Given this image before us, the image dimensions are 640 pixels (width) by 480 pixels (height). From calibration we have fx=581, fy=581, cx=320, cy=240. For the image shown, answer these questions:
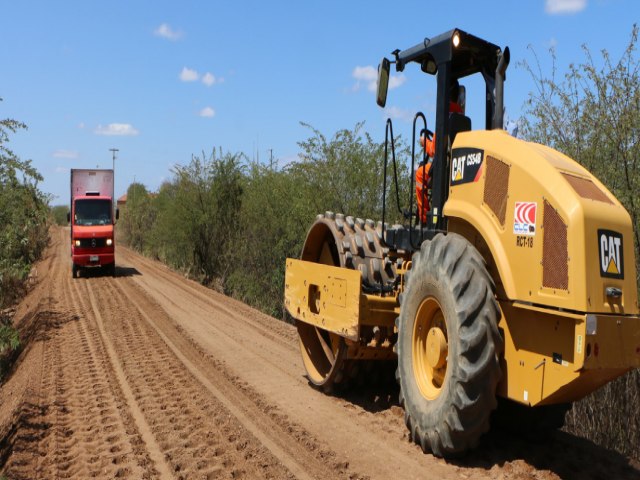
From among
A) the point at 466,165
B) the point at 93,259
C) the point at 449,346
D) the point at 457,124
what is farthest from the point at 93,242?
the point at 449,346

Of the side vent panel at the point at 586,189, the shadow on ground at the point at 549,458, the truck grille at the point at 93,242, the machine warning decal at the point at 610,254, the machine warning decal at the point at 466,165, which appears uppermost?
the machine warning decal at the point at 466,165

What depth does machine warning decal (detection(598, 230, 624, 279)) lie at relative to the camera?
353cm

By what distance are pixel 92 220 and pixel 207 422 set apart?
15.0 m

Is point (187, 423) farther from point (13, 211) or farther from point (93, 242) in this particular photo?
point (93, 242)

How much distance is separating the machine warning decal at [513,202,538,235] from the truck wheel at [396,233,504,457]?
34 centimetres

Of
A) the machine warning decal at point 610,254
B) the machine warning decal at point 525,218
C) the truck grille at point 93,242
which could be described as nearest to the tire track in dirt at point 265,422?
the machine warning decal at point 525,218

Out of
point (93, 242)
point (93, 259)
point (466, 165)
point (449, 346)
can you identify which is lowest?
point (93, 259)

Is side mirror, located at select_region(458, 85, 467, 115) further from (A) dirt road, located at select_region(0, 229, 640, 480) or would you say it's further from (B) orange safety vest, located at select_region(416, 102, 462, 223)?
(A) dirt road, located at select_region(0, 229, 640, 480)

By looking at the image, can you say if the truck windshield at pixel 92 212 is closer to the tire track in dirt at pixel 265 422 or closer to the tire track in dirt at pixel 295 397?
the tire track in dirt at pixel 295 397

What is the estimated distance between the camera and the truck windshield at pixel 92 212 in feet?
62.0

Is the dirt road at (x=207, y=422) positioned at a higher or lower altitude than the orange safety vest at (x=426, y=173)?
lower

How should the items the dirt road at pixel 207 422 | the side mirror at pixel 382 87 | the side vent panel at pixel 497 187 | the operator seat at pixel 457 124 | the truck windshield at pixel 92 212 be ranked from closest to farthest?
the side vent panel at pixel 497 187, the dirt road at pixel 207 422, the operator seat at pixel 457 124, the side mirror at pixel 382 87, the truck windshield at pixel 92 212

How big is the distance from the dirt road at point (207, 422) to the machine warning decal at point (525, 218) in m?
1.70

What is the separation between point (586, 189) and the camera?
3811mm
